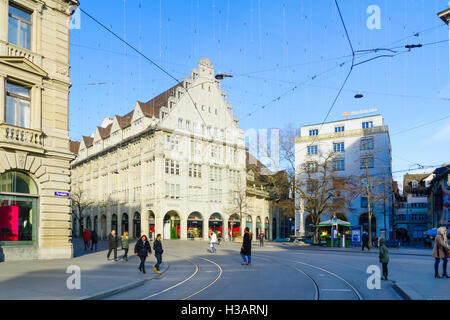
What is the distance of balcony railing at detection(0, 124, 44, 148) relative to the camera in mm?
19625

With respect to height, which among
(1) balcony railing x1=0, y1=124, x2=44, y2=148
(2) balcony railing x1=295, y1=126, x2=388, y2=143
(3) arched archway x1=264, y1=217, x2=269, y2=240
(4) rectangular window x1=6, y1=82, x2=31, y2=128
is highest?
(2) balcony railing x1=295, y1=126, x2=388, y2=143

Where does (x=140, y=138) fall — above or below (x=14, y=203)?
above

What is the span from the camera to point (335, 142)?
61.0m

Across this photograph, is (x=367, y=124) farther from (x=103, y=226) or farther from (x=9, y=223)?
(x=9, y=223)

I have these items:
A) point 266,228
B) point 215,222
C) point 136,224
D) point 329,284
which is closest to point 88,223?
point 136,224

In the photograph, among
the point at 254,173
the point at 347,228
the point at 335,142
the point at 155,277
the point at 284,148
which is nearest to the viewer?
the point at 155,277

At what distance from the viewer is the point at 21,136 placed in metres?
20.6

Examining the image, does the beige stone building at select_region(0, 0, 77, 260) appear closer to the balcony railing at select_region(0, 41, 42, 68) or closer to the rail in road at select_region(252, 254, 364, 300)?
the balcony railing at select_region(0, 41, 42, 68)

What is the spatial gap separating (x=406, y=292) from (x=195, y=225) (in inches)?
1856

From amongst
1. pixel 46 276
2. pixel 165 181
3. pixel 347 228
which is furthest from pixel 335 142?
pixel 46 276

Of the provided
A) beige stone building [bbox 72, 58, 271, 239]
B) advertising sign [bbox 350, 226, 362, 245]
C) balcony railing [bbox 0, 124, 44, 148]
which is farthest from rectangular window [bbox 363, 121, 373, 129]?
balcony railing [bbox 0, 124, 44, 148]

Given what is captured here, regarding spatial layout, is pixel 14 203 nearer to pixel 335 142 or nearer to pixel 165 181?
pixel 165 181
